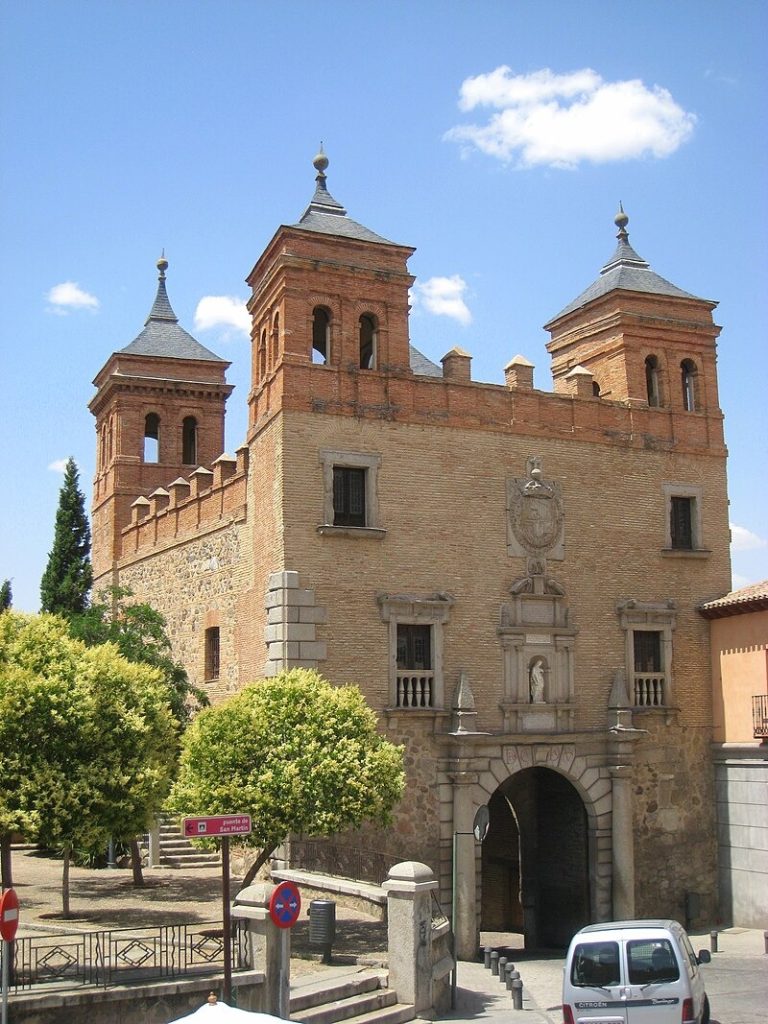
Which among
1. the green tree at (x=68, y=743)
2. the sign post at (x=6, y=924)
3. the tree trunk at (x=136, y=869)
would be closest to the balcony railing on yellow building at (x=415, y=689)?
the tree trunk at (x=136, y=869)

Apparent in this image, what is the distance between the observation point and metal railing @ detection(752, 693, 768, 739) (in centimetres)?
2583

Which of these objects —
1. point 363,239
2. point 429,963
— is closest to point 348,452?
point 363,239

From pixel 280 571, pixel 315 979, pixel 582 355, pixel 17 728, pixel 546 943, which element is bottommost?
pixel 546 943

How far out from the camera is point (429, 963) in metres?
17.2

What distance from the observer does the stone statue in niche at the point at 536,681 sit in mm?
25469

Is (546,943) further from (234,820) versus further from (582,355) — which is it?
(234,820)

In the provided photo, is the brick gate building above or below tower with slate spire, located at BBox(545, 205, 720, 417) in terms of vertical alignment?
below

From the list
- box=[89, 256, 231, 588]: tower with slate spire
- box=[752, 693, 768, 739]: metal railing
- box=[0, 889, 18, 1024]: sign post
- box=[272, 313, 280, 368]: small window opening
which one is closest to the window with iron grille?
box=[272, 313, 280, 368]: small window opening

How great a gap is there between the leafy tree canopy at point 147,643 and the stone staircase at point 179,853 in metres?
2.81

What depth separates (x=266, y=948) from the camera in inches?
594

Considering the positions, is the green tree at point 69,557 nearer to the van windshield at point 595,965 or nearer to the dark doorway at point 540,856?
the dark doorway at point 540,856

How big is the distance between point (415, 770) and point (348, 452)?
6830 millimetres

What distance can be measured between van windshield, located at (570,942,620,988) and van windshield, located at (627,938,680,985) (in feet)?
0.71

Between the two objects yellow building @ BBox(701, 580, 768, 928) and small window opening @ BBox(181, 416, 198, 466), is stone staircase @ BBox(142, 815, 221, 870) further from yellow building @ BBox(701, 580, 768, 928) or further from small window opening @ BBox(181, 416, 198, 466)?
small window opening @ BBox(181, 416, 198, 466)
